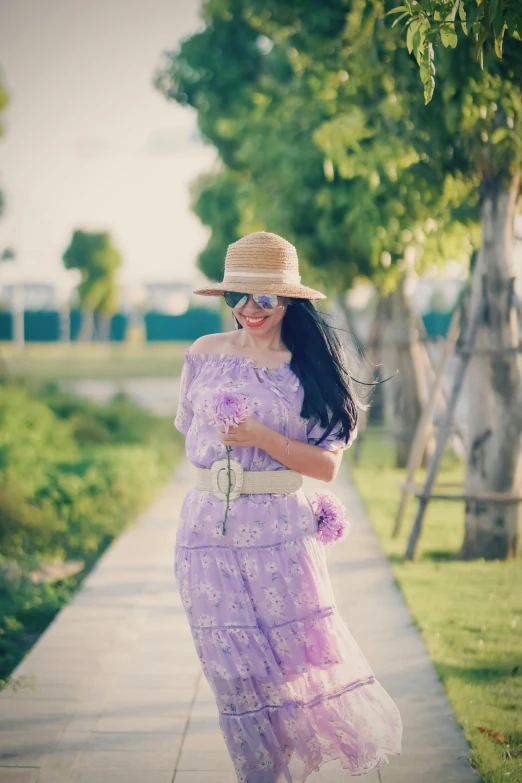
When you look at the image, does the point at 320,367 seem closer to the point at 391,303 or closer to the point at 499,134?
the point at 499,134

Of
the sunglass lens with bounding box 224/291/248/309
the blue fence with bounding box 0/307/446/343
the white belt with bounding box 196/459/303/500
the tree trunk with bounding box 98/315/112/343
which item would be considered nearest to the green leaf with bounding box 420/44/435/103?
the sunglass lens with bounding box 224/291/248/309

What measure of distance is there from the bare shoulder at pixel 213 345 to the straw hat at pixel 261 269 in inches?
7.0

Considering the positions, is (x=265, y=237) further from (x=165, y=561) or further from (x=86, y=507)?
(x=86, y=507)

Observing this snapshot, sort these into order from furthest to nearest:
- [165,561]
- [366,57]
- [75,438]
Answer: [75,438] → [165,561] → [366,57]

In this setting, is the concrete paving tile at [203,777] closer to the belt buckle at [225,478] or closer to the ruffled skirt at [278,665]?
the ruffled skirt at [278,665]

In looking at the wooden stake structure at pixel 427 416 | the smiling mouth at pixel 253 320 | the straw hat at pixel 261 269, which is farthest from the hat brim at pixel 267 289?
the wooden stake structure at pixel 427 416

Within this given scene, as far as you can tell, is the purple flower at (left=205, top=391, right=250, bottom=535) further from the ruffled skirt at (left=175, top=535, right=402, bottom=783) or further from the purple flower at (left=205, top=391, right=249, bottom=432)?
the ruffled skirt at (left=175, top=535, right=402, bottom=783)

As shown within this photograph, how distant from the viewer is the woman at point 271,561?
12.4ft

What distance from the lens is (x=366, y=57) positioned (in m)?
7.94

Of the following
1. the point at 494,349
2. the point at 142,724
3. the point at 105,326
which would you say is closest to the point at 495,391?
the point at 494,349

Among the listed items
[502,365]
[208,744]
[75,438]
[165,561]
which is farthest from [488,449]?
[75,438]

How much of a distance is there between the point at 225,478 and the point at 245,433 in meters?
0.23

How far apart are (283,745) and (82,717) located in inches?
60.6

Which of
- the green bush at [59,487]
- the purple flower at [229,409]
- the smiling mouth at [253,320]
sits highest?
the smiling mouth at [253,320]
